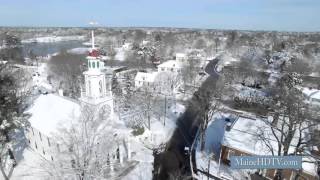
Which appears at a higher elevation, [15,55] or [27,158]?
[15,55]

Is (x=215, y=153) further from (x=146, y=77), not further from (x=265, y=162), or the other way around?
(x=146, y=77)

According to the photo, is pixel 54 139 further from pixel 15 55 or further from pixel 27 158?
pixel 15 55

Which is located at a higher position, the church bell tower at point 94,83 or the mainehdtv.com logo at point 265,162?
the church bell tower at point 94,83

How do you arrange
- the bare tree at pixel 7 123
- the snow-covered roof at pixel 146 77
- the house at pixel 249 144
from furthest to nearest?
the snow-covered roof at pixel 146 77
the house at pixel 249 144
the bare tree at pixel 7 123

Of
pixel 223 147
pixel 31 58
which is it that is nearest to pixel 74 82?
pixel 223 147

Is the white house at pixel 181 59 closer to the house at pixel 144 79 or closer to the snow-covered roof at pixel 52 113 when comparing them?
the house at pixel 144 79

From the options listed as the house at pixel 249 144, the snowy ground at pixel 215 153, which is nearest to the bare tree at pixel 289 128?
the house at pixel 249 144

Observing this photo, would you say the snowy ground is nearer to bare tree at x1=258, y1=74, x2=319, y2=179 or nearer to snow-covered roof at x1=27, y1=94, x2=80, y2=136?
bare tree at x1=258, y1=74, x2=319, y2=179

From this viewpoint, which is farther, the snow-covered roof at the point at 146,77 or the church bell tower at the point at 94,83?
the snow-covered roof at the point at 146,77
